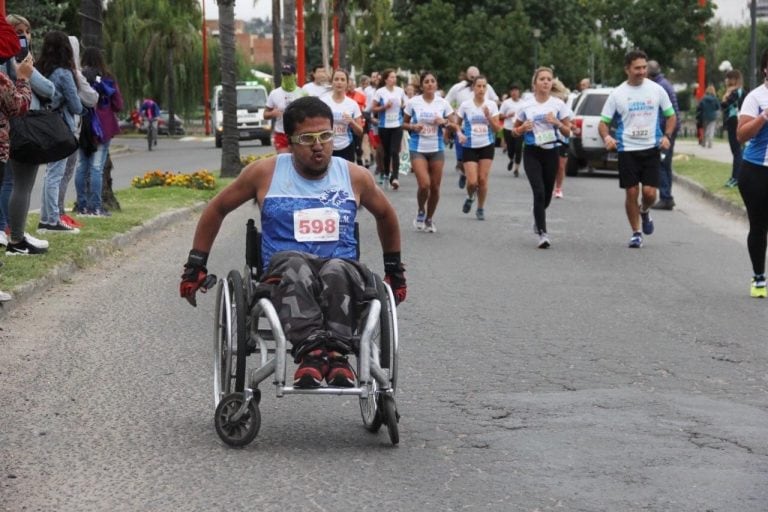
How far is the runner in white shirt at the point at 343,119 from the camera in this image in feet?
57.8

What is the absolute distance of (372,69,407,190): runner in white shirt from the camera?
78.6 feet

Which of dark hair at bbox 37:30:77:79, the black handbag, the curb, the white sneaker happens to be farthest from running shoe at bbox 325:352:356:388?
dark hair at bbox 37:30:77:79

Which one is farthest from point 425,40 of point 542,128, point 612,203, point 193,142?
point 542,128

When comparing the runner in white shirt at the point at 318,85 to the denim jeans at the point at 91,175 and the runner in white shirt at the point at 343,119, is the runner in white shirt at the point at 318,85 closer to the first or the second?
the runner in white shirt at the point at 343,119

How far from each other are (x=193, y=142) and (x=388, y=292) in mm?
55539

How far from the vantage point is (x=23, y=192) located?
39.9 ft

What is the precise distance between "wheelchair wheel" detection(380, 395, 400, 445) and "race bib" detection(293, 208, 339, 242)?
85 centimetres

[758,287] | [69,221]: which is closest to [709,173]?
[69,221]

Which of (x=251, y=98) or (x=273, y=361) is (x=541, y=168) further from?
(x=251, y=98)

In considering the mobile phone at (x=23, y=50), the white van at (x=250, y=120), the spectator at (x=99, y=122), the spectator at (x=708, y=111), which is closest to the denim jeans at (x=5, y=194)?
the mobile phone at (x=23, y=50)

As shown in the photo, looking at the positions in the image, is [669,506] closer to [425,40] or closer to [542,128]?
[542,128]

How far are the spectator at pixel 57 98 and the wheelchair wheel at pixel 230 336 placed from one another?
7474 millimetres

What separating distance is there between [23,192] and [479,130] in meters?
7.34

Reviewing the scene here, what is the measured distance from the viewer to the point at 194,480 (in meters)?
5.82
